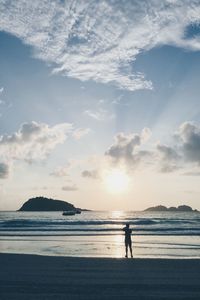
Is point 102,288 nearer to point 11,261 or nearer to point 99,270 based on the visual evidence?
point 99,270

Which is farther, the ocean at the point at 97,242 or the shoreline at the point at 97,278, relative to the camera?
the ocean at the point at 97,242

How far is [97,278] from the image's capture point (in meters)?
16.2

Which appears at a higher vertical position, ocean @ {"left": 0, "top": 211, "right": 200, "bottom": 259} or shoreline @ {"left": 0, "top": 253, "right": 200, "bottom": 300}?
ocean @ {"left": 0, "top": 211, "right": 200, "bottom": 259}

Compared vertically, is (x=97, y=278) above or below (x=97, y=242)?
below

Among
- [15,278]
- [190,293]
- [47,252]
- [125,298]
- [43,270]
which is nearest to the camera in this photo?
[125,298]

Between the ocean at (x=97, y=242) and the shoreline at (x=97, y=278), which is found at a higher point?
the ocean at (x=97, y=242)

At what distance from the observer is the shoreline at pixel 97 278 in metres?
12.8

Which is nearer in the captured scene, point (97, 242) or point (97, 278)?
point (97, 278)

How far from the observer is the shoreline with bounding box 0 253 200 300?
41.8 feet

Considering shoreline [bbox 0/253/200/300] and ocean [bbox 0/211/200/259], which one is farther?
ocean [bbox 0/211/200/259]

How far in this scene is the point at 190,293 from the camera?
511 inches

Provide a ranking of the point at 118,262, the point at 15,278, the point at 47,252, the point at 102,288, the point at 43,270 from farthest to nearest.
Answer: the point at 47,252
the point at 118,262
the point at 43,270
the point at 15,278
the point at 102,288

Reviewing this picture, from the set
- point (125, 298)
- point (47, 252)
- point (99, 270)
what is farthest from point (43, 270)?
point (47, 252)

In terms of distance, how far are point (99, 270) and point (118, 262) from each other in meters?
3.25
